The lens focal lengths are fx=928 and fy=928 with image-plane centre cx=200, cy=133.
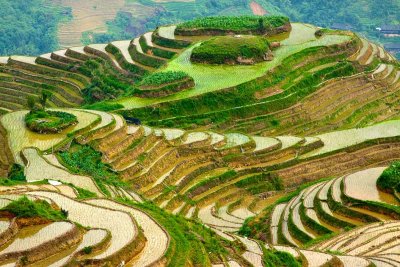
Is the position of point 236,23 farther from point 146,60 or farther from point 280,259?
point 280,259

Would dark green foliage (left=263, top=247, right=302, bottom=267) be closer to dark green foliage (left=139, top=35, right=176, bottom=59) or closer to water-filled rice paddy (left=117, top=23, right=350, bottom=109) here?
water-filled rice paddy (left=117, top=23, right=350, bottom=109)

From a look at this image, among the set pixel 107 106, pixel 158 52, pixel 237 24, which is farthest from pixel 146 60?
pixel 107 106

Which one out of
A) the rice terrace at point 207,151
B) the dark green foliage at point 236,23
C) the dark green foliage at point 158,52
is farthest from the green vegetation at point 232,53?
the dark green foliage at point 236,23

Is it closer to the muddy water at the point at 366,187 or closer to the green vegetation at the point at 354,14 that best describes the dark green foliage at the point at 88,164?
the muddy water at the point at 366,187

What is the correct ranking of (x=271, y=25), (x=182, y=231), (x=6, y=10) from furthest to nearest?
(x=6, y=10)
(x=271, y=25)
(x=182, y=231)

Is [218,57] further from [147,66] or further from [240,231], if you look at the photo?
[240,231]

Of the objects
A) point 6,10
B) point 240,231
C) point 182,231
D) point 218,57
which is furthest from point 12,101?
point 6,10
